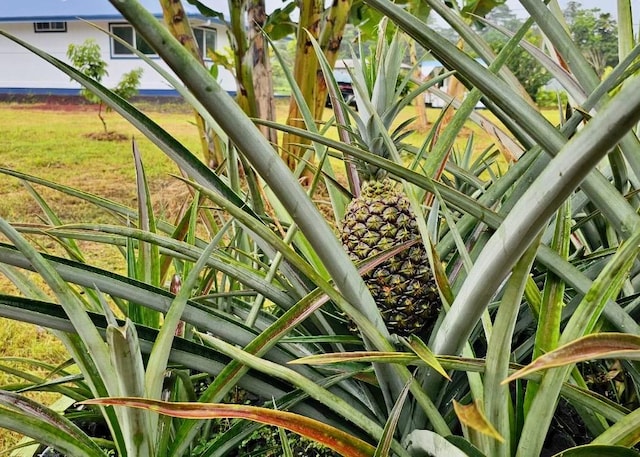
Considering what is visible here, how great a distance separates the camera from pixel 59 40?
5.59m

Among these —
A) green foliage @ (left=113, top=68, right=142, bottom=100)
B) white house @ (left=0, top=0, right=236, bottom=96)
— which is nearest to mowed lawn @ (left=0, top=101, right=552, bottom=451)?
green foliage @ (left=113, top=68, right=142, bottom=100)

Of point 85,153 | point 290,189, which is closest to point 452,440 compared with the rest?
point 290,189

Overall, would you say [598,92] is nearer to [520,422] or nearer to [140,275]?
[520,422]

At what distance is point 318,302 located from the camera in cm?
35

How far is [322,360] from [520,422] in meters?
0.13

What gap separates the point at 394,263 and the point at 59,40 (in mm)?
6256

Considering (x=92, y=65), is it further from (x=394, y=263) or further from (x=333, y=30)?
(x=394, y=263)

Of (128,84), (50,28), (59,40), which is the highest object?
(50,28)

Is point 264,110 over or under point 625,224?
over

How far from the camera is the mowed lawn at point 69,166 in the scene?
1416 millimetres

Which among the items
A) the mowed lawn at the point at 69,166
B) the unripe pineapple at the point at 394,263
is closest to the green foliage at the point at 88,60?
the mowed lawn at the point at 69,166

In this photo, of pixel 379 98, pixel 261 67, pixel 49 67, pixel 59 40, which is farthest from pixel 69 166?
pixel 59 40

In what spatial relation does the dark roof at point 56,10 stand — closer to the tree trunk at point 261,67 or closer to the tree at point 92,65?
the tree at point 92,65

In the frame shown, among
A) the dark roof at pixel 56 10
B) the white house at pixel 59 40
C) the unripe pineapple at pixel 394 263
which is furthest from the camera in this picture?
the white house at pixel 59 40
